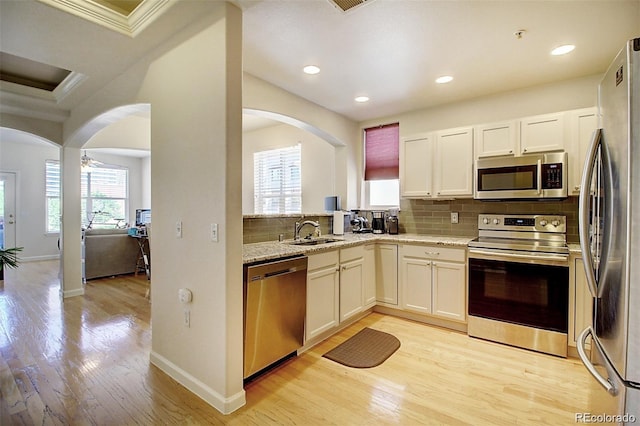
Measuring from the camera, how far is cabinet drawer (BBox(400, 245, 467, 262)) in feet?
10.4

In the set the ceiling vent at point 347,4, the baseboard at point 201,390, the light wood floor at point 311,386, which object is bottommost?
the light wood floor at point 311,386

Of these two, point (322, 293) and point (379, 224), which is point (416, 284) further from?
point (322, 293)

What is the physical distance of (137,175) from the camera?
30.7 feet

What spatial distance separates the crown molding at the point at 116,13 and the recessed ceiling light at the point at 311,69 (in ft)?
4.13

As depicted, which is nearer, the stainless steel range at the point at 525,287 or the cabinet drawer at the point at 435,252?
the stainless steel range at the point at 525,287

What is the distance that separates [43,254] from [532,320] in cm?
1005

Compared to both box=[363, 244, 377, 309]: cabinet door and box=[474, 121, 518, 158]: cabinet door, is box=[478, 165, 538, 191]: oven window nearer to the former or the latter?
box=[474, 121, 518, 158]: cabinet door

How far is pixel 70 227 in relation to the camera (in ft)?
14.7

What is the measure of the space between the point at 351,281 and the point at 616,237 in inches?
90.5

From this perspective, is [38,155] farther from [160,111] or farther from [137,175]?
[160,111]

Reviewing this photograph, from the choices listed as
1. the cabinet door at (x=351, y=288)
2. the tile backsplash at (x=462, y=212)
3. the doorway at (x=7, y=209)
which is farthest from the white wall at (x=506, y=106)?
the doorway at (x=7, y=209)

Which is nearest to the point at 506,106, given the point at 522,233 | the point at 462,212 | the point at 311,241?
the point at 462,212

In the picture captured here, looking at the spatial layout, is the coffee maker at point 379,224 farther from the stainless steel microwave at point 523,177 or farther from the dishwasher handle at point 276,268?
the dishwasher handle at point 276,268

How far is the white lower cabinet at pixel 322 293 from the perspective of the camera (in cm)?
273
